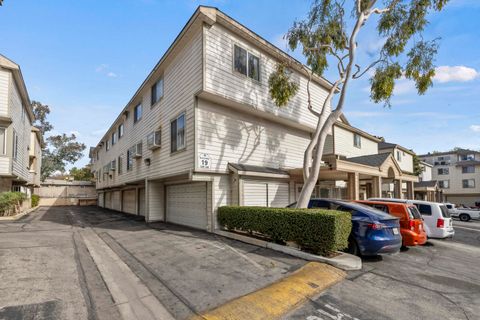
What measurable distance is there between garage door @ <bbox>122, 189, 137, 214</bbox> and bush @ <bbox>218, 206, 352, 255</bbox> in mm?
13879

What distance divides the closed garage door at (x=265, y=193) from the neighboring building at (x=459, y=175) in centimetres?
4383

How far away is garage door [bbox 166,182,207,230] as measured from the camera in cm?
1207

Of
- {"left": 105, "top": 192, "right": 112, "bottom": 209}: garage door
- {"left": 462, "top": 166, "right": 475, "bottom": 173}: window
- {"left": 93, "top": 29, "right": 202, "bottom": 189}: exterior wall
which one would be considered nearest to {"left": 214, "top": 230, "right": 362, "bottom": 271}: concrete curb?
{"left": 93, "top": 29, "right": 202, "bottom": 189}: exterior wall

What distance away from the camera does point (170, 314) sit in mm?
4293

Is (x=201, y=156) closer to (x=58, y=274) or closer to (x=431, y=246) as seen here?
(x=58, y=274)

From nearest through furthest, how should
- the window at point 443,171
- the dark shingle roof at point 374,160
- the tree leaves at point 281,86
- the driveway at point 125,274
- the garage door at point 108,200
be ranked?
the driveway at point 125,274, the tree leaves at point 281,86, the dark shingle roof at point 374,160, the garage door at point 108,200, the window at point 443,171

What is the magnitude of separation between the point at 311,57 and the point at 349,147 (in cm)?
1103

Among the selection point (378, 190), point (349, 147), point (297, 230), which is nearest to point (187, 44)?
point (297, 230)

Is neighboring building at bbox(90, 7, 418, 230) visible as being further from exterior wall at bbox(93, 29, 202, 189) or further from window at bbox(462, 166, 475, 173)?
window at bbox(462, 166, 475, 173)

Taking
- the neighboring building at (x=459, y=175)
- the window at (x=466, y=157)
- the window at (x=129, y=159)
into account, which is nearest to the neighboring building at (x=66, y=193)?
the window at (x=129, y=159)

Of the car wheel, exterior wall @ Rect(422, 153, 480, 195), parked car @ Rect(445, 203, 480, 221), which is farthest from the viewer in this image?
exterior wall @ Rect(422, 153, 480, 195)

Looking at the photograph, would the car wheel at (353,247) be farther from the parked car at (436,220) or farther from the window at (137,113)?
A: the window at (137,113)

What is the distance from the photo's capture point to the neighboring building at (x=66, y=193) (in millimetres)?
36656

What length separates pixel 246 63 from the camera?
1228 centimetres
